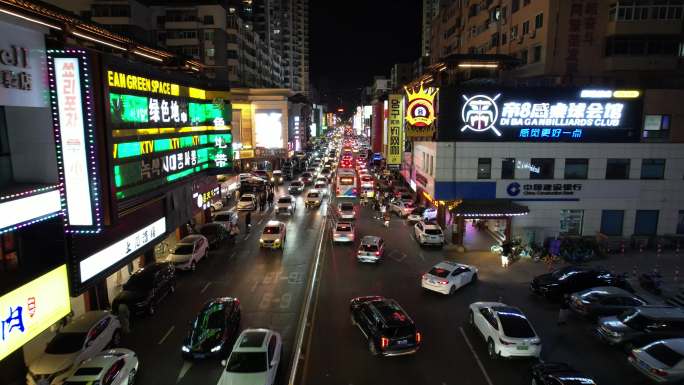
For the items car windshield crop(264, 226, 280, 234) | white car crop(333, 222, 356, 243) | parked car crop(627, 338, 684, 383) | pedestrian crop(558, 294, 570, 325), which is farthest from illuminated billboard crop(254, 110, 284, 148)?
parked car crop(627, 338, 684, 383)

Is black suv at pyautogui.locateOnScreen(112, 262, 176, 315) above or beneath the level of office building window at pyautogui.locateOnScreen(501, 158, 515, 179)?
beneath

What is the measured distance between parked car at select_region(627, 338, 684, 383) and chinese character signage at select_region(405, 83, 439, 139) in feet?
62.6

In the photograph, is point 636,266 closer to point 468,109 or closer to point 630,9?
point 468,109

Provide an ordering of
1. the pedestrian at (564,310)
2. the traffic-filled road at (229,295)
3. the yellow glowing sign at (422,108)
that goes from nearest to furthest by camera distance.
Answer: the traffic-filled road at (229,295) → the pedestrian at (564,310) → the yellow glowing sign at (422,108)

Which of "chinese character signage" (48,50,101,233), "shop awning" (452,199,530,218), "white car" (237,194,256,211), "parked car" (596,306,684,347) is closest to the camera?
"chinese character signage" (48,50,101,233)

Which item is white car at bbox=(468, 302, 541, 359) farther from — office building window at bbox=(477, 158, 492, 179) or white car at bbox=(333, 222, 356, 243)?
white car at bbox=(333, 222, 356, 243)

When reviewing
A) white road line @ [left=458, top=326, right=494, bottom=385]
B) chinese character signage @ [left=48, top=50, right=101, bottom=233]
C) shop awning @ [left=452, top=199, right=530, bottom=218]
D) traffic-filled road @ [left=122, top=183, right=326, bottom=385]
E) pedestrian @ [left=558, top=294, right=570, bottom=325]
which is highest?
chinese character signage @ [left=48, top=50, right=101, bottom=233]

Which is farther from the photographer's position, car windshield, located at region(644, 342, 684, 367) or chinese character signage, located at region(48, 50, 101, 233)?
car windshield, located at region(644, 342, 684, 367)

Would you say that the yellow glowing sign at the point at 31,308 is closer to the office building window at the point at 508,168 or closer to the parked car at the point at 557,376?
the parked car at the point at 557,376

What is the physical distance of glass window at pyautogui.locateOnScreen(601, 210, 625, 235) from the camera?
31812 mm

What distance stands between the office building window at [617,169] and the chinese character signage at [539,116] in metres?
1.59

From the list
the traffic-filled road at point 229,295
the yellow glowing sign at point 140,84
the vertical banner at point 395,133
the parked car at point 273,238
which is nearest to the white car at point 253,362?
the traffic-filled road at point 229,295

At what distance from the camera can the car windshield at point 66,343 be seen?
14.8 meters

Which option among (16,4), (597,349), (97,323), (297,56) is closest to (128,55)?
(16,4)
